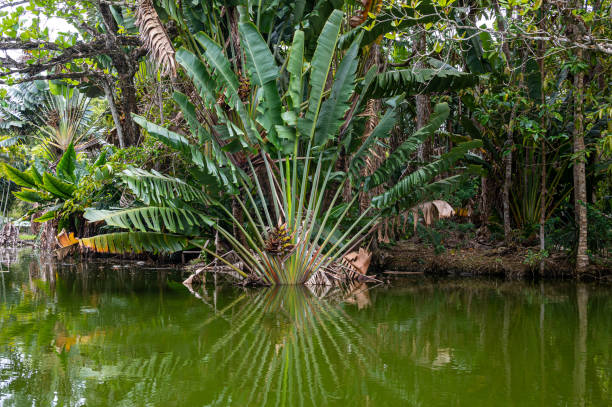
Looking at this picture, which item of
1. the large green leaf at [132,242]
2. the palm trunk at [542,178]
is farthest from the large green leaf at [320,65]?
the palm trunk at [542,178]

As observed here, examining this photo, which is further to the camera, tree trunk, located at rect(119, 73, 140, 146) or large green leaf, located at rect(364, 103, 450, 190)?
tree trunk, located at rect(119, 73, 140, 146)

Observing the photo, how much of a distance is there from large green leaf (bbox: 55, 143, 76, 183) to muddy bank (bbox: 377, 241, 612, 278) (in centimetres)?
720

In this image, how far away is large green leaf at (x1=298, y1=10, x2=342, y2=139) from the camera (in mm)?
6719

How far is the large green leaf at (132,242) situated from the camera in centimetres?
706

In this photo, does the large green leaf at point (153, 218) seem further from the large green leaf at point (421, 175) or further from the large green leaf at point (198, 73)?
the large green leaf at point (421, 175)

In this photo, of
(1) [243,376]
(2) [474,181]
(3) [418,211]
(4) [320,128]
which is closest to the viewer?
(1) [243,376]

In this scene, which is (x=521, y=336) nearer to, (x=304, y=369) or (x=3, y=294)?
(x=304, y=369)

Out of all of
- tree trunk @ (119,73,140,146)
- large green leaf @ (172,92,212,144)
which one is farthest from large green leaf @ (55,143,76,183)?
large green leaf @ (172,92,212,144)

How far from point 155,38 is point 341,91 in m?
2.98

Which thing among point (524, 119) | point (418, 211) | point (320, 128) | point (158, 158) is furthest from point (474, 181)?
point (158, 158)

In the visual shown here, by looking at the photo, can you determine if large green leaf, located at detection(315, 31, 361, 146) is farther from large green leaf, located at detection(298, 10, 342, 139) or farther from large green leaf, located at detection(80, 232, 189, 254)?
large green leaf, located at detection(80, 232, 189, 254)

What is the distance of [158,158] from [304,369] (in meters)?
7.43

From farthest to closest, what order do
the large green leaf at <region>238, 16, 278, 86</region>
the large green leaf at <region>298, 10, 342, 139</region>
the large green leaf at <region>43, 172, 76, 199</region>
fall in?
1. the large green leaf at <region>43, 172, 76, 199</region>
2. the large green leaf at <region>238, 16, 278, 86</region>
3. the large green leaf at <region>298, 10, 342, 139</region>

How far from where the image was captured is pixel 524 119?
821cm
